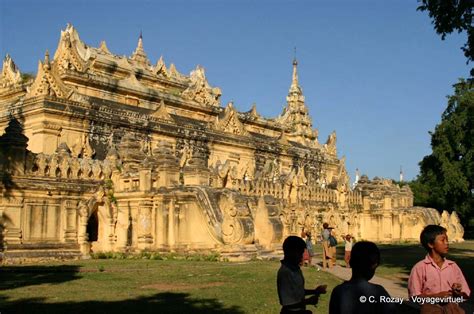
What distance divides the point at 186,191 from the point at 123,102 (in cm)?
1790

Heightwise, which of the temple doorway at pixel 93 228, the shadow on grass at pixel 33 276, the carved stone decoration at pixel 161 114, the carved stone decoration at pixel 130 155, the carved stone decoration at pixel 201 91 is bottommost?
the shadow on grass at pixel 33 276

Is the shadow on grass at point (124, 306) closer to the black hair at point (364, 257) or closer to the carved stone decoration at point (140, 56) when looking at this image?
the black hair at point (364, 257)

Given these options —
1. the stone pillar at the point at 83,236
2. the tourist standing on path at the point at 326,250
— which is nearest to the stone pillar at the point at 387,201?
the tourist standing on path at the point at 326,250

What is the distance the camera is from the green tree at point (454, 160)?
167 ft

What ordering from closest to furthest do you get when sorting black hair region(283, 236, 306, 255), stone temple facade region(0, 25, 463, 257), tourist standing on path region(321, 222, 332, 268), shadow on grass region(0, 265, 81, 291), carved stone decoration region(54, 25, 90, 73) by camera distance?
black hair region(283, 236, 306, 255), shadow on grass region(0, 265, 81, 291), tourist standing on path region(321, 222, 332, 268), stone temple facade region(0, 25, 463, 257), carved stone decoration region(54, 25, 90, 73)

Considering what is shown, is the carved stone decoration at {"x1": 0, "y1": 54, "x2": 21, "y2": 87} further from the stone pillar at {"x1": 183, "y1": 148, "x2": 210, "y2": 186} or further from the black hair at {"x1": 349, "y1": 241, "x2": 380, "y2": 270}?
the black hair at {"x1": 349, "y1": 241, "x2": 380, "y2": 270}

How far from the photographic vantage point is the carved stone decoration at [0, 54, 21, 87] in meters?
40.2

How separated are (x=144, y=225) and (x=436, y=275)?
17289 millimetres

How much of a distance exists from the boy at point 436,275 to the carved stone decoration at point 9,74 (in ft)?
122

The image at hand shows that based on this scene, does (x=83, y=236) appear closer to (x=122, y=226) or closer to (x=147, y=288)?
(x=122, y=226)

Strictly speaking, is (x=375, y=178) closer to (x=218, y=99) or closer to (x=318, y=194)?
(x=318, y=194)

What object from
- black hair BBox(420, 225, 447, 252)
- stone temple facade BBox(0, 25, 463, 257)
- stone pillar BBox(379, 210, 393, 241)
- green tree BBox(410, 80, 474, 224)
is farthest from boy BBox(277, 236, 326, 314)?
green tree BBox(410, 80, 474, 224)

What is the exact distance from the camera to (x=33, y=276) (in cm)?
1499

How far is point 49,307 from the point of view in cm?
1031
